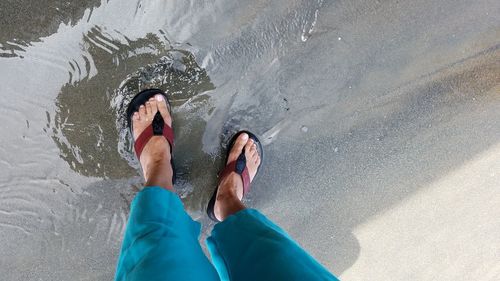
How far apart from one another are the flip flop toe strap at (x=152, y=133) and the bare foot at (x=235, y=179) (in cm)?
29

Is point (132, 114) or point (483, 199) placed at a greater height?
point (132, 114)

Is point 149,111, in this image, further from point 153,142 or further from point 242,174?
point 242,174

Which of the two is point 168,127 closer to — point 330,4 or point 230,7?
point 230,7

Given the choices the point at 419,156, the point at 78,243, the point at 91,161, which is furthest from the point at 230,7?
the point at 78,243

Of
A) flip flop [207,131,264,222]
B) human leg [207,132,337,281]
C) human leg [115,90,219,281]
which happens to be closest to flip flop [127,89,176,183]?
human leg [115,90,219,281]

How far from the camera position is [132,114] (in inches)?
65.4

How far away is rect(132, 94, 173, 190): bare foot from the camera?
5.25 feet

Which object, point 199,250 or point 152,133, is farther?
point 152,133

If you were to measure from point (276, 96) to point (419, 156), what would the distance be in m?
0.70

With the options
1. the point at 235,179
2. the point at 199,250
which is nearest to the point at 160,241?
the point at 199,250

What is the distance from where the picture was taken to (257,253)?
3.85ft

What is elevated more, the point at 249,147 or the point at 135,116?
the point at 135,116

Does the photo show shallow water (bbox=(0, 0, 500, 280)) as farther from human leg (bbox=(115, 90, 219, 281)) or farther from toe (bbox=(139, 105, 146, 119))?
human leg (bbox=(115, 90, 219, 281))

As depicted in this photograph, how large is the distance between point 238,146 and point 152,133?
367 millimetres
